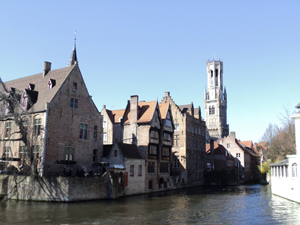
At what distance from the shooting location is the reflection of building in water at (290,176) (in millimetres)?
31109

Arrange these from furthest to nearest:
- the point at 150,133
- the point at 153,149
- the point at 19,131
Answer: the point at 153,149 → the point at 150,133 → the point at 19,131

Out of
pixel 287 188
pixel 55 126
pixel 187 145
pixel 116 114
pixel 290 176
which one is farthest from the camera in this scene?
pixel 187 145

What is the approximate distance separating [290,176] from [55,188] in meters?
25.4

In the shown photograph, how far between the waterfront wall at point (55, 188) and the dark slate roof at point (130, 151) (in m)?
6.05

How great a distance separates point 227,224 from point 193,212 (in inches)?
207

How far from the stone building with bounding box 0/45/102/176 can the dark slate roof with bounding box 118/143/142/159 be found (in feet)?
12.1

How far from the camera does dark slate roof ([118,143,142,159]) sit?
40213mm

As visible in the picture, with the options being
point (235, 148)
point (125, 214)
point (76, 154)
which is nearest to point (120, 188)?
point (76, 154)

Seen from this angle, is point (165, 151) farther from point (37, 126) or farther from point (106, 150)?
point (37, 126)

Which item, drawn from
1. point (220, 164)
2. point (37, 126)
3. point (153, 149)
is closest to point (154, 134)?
point (153, 149)

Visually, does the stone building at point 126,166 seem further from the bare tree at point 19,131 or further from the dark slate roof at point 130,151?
the bare tree at point 19,131

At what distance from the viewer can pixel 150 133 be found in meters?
44.8

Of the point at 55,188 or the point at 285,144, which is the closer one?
the point at 55,188

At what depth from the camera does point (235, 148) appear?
80.6m
